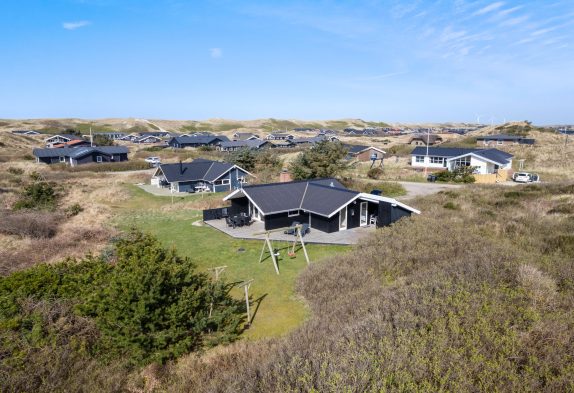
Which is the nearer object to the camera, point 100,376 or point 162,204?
point 100,376

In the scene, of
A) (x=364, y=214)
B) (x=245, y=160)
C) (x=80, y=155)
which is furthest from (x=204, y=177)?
(x=80, y=155)

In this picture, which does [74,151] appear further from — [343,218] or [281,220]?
[343,218]

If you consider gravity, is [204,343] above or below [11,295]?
below

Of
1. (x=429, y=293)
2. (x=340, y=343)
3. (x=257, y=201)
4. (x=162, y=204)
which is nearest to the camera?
(x=340, y=343)

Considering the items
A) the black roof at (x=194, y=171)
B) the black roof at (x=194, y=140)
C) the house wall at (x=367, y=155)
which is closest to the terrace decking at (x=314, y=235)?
the black roof at (x=194, y=171)

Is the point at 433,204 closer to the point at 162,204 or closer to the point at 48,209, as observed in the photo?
the point at 162,204

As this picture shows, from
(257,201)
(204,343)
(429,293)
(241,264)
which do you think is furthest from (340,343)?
(257,201)

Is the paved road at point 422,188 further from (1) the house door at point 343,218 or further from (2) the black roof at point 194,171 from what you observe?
(2) the black roof at point 194,171
